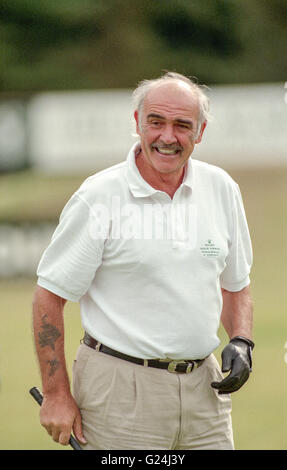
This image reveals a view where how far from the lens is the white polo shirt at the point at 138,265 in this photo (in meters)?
2.22

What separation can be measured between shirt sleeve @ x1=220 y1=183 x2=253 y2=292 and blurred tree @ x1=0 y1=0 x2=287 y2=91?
11.0m

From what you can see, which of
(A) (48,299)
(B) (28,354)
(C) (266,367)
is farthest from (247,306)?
(B) (28,354)

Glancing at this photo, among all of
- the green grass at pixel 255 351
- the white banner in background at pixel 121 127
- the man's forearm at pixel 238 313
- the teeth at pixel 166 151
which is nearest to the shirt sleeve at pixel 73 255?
the teeth at pixel 166 151

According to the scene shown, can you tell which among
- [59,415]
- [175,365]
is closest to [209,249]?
[175,365]

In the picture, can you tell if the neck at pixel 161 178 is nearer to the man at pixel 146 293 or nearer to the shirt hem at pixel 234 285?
the man at pixel 146 293

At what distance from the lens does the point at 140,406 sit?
2.29m

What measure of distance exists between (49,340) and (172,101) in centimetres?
69

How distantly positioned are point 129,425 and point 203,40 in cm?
1218

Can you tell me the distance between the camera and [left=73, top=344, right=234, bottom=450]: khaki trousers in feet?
7.48

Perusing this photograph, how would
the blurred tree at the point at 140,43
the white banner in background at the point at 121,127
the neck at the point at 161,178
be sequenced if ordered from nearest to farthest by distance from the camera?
the neck at the point at 161,178 < the white banner in background at the point at 121,127 < the blurred tree at the point at 140,43

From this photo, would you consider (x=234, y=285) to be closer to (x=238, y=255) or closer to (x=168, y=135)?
(x=238, y=255)

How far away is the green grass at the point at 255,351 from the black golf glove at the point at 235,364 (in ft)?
5.41

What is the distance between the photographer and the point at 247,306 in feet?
8.18

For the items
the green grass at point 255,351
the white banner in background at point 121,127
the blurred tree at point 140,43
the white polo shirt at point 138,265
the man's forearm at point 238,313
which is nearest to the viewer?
the white polo shirt at point 138,265
